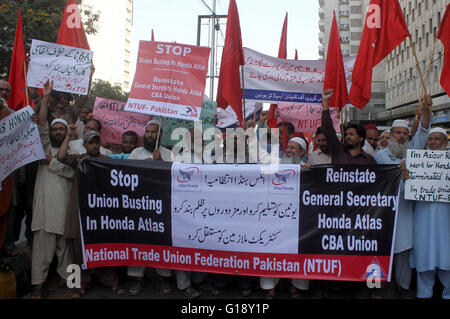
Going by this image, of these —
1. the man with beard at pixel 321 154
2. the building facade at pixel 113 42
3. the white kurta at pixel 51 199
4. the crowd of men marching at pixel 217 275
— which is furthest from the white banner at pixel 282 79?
the building facade at pixel 113 42

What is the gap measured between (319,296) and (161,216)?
71.6 inches

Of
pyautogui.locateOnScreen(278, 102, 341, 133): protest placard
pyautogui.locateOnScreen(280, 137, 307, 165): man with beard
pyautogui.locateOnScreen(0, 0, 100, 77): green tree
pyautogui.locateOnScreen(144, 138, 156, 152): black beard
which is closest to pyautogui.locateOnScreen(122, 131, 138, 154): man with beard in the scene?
pyautogui.locateOnScreen(144, 138, 156, 152): black beard

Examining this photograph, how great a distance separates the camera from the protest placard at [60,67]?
5.32 meters

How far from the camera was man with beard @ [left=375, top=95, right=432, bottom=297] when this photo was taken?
420 centimetres

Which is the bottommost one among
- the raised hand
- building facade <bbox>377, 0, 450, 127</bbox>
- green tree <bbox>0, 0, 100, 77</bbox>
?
the raised hand

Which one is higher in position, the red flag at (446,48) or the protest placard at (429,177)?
the red flag at (446,48)

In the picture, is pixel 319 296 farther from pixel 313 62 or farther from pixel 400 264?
pixel 313 62

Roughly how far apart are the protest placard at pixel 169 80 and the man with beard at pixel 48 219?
3.67 feet

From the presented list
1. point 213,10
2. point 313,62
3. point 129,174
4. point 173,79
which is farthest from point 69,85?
point 213,10

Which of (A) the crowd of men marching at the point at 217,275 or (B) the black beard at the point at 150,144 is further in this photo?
(B) the black beard at the point at 150,144

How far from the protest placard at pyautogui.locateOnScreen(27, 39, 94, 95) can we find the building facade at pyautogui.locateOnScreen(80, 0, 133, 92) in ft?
190

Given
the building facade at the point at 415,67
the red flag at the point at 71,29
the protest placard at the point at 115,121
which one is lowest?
the protest placard at the point at 115,121

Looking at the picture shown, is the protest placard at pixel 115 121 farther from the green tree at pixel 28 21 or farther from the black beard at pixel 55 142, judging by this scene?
the green tree at pixel 28 21

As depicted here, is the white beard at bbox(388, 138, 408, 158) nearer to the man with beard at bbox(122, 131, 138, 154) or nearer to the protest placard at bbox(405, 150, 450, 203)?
the protest placard at bbox(405, 150, 450, 203)
